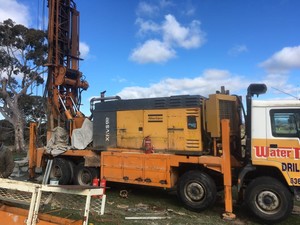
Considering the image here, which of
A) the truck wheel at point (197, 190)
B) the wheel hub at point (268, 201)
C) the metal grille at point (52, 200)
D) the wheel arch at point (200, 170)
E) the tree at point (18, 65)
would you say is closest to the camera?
the metal grille at point (52, 200)

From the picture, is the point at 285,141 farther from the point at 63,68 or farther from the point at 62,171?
the point at 63,68

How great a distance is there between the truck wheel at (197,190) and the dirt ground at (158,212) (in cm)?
23

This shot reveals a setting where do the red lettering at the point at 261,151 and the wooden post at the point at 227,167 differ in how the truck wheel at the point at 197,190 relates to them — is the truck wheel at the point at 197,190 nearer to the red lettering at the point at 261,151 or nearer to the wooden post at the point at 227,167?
the wooden post at the point at 227,167

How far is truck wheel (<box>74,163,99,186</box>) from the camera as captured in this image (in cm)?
1110

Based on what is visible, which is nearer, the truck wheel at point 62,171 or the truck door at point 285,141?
the truck door at point 285,141

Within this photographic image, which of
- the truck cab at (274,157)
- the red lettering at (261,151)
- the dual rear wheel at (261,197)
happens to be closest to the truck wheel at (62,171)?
the dual rear wheel at (261,197)

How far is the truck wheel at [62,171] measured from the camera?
37.9 feet

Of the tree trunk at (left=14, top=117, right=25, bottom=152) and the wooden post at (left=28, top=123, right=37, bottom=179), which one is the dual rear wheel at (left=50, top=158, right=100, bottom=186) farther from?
the tree trunk at (left=14, top=117, right=25, bottom=152)

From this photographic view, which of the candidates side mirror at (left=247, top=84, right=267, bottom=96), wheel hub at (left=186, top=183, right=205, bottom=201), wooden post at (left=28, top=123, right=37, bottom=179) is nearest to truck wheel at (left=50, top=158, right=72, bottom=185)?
wooden post at (left=28, top=123, right=37, bottom=179)

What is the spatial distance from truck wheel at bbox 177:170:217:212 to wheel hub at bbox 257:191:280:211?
114cm

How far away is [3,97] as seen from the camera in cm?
3503

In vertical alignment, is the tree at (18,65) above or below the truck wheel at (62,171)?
above

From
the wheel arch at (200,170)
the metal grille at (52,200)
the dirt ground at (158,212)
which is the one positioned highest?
the wheel arch at (200,170)

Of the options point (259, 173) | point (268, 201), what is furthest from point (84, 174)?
point (268, 201)
